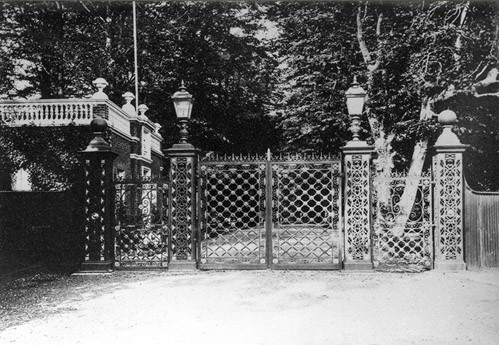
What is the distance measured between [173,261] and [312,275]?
2.47m

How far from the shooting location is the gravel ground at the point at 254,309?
16.9 feet

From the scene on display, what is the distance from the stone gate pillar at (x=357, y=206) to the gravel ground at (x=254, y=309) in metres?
0.34

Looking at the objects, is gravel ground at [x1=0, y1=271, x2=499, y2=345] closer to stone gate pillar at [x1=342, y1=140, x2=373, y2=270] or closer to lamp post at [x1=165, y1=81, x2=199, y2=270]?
stone gate pillar at [x1=342, y1=140, x2=373, y2=270]

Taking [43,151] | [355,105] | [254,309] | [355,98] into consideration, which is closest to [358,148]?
[355,105]

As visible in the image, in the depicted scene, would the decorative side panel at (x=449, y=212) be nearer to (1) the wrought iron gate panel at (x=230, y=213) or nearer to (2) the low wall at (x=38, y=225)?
(1) the wrought iron gate panel at (x=230, y=213)

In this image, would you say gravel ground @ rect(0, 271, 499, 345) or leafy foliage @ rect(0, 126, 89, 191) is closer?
gravel ground @ rect(0, 271, 499, 345)

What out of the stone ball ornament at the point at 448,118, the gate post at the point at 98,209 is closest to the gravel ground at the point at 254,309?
the gate post at the point at 98,209

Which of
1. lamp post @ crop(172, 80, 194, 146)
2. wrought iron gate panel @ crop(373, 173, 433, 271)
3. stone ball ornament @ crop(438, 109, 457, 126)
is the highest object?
lamp post @ crop(172, 80, 194, 146)

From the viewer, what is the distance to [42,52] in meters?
22.6

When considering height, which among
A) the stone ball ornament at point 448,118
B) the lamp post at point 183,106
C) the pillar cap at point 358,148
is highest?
the lamp post at point 183,106

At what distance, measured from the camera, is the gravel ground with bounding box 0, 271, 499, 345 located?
16.9 feet

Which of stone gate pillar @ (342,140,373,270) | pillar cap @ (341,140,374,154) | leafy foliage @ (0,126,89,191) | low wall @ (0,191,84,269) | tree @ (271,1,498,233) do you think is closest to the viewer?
stone gate pillar @ (342,140,373,270)

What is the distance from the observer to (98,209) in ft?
30.2

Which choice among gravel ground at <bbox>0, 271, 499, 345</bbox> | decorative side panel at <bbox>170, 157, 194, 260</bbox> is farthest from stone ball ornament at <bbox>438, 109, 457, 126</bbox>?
decorative side panel at <bbox>170, 157, 194, 260</bbox>
